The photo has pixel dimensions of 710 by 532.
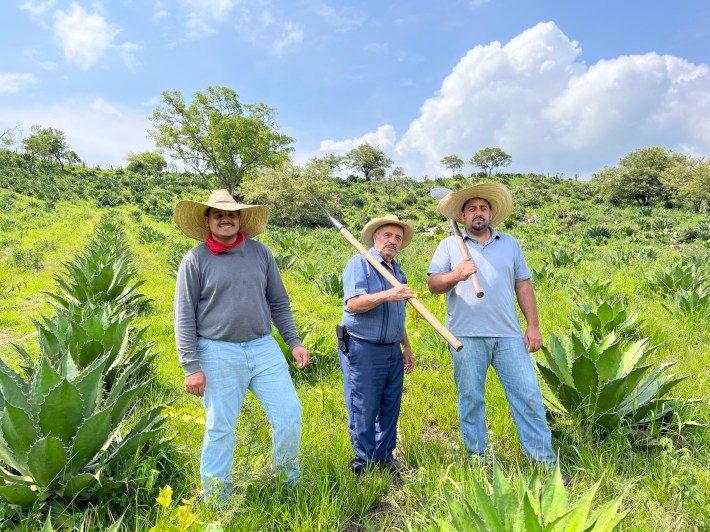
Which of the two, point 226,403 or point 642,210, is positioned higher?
point 642,210

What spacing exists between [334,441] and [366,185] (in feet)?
166

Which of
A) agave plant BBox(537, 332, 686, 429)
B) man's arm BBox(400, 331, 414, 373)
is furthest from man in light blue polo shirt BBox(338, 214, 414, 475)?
agave plant BBox(537, 332, 686, 429)

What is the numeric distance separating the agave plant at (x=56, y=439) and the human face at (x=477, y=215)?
249cm

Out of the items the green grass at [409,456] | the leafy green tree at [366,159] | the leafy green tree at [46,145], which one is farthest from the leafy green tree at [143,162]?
the green grass at [409,456]

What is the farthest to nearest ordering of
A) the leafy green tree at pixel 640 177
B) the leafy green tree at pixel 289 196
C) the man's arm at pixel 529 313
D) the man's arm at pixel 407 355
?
1. the leafy green tree at pixel 640 177
2. the leafy green tree at pixel 289 196
3. the man's arm at pixel 407 355
4. the man's arm at pixel 529 313

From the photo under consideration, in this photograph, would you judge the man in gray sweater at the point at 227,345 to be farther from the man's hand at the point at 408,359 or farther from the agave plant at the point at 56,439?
the man's hand at the point at 408,359

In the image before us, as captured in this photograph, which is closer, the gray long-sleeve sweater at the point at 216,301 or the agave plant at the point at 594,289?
the gray long-sleeve sweater at the point at 216,301

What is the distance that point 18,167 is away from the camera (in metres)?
38.0

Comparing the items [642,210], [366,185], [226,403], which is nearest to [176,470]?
[226,403]

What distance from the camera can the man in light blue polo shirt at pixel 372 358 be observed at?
278 cm

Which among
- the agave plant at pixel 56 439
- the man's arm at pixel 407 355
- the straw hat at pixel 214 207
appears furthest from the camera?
the man's arm at pixel 407 355

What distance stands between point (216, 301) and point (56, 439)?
3.34 feet

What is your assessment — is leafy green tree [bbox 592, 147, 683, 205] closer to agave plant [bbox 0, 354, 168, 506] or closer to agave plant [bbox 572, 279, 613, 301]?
agave plant [bbox 572, 279, 613, 301]

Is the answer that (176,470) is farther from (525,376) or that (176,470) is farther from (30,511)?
(525,376)
